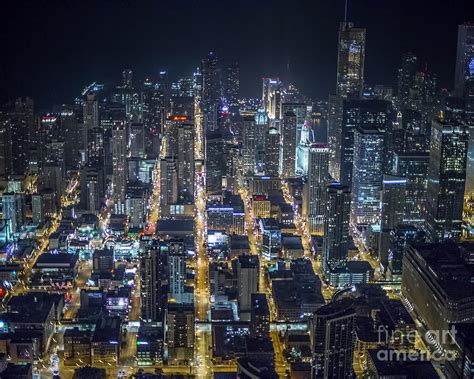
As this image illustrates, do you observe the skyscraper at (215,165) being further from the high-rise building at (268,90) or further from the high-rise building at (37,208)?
the high-rise building at (37,208)

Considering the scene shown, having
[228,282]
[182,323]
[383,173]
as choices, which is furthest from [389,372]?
[383,173]

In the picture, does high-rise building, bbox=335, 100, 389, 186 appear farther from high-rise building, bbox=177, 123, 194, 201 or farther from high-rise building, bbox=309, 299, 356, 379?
high-rise building, bbox=309, 299, 356, 379

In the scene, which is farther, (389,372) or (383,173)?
(383,173)

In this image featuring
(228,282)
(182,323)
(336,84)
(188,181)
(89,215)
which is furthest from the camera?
(336,84)

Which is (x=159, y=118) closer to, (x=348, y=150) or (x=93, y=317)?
(x=348, y=150)

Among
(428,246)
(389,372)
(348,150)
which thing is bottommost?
(389,372)

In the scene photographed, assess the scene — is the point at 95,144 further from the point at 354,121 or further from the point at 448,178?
the point at 448,178

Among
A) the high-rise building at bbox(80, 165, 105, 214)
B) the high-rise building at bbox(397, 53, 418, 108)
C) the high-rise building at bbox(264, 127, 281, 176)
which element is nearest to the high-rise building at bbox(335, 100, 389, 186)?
the high-rise building at bbox(264, 127, 281, 176)

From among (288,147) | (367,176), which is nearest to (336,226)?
(367,176)
